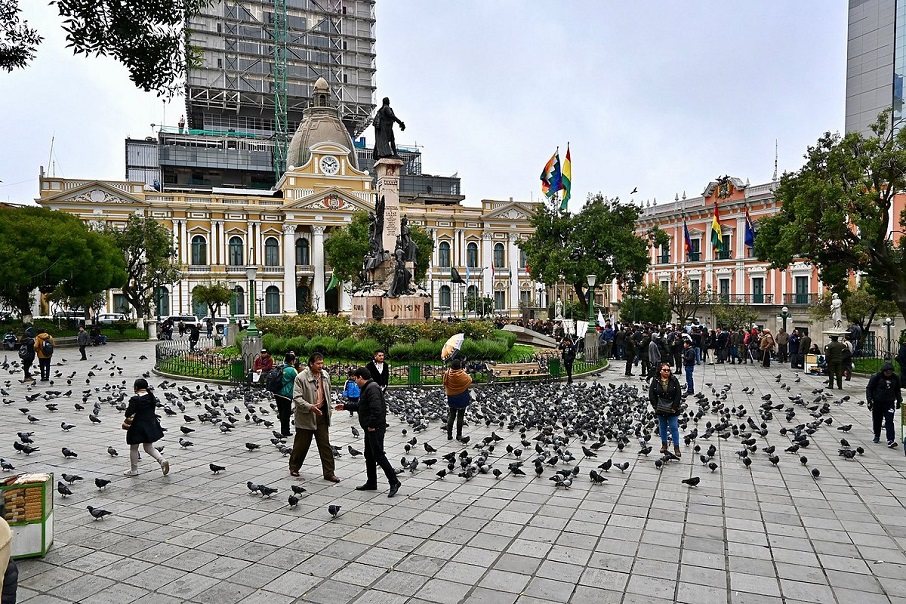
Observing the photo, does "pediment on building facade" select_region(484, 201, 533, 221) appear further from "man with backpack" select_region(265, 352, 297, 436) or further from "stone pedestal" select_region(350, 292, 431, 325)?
"man with backpack" select_region(265, 352, 297, 436)

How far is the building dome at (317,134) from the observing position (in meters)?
60.9

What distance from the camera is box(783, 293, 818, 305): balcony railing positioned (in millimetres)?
38812

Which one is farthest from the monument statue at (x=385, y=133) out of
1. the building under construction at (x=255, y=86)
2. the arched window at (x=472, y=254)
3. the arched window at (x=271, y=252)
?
the building under construction at (x=255, y=86)

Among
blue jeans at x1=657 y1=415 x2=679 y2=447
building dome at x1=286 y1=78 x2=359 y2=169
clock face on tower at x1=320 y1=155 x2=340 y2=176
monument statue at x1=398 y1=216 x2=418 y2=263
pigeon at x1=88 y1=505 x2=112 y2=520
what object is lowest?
pigeon at x1=88 y1=505 x2=112 y2=520

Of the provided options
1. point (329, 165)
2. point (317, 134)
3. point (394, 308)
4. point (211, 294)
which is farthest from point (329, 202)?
point (394, 308)

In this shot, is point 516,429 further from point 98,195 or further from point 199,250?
point 98,195

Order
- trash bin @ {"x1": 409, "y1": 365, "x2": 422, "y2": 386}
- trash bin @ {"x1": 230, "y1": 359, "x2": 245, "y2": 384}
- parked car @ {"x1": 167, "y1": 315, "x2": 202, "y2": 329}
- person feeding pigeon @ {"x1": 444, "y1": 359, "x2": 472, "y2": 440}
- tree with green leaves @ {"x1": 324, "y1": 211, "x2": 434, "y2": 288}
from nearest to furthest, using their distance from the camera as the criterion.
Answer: person feeding pigeon @ {"x1": 444, "y1": 359, "x2": 472, "y2": 440}
trash bin @ {"x1": 409, "y1": 365, "x2": 422, "y2": 386}
trash bin @ {"x1": 230, "y1": 359, "x2": 245, "y2": 384}
parked car @ {"x1": 167, "y1": 315, "x2": 202, "y2": 329}
tree with green leaves @ {"x1": 324, "y1": 211, "x2": 434, "y2": 288}

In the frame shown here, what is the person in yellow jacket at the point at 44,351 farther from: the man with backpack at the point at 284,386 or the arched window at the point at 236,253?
the arched window at the point at 236,253

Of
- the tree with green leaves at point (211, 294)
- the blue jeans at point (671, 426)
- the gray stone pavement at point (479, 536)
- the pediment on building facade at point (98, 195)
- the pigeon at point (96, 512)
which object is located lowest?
the gray stone pavement at point (479, 536)

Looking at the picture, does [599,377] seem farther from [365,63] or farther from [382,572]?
[365,63]

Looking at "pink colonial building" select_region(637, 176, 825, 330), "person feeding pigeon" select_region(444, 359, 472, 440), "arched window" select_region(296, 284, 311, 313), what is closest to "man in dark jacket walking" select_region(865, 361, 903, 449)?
"person feeding pigeon" select_region(444, 359, 472, 440)

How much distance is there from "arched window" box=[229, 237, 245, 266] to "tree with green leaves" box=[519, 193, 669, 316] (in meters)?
28.8

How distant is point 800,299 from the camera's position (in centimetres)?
4006

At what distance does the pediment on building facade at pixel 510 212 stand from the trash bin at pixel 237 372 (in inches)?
1871
